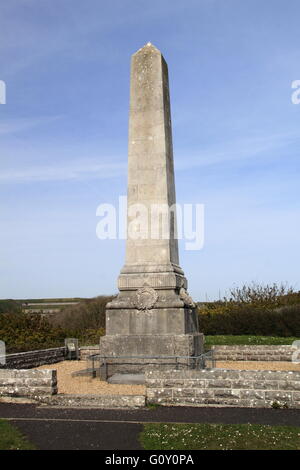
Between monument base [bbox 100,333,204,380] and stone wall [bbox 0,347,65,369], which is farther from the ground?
monument base [bbox 100,333,204,380]

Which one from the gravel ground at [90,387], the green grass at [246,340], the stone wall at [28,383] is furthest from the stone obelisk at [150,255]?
the green grass at [246,340]

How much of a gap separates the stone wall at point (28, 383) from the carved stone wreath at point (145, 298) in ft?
10.3

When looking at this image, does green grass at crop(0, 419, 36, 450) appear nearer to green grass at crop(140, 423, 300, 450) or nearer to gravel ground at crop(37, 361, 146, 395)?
green grass at crop(140, 423, 300, 450)

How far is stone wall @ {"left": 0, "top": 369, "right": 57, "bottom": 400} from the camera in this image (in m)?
9.20

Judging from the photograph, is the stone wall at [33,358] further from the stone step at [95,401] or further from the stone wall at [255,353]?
the stone wall at [255,353]

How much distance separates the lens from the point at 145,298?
1187 centimetres

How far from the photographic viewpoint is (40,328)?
1983 centimetres

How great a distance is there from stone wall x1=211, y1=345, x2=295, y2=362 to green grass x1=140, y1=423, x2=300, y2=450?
10498mm

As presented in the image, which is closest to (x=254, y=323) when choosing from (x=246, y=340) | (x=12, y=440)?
(x=246, y=340)

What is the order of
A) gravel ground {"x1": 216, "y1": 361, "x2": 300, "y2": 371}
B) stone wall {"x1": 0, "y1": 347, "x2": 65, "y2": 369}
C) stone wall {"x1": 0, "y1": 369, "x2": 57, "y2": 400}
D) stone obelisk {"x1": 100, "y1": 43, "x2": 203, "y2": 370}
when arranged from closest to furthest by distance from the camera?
stone wall {"x1": 0, "y1": 369, "x2": 57, "y2": 400} < stone obelisk {"x1": 100, "y1": 43, "x2": 203, "y2": 370} < stone wall {"x1": 0, "y1": 347, "x2": 65, "y2": 369} < gravel ground {"x1": 216, "y1": 361, "x2": 300, "y2": 371}

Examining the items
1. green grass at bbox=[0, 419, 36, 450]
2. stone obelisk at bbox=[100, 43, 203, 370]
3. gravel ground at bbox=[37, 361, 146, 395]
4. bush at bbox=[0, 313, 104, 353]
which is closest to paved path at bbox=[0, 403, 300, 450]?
green grass at bbox=[0, 419, 36, 450]

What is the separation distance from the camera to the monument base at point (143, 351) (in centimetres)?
1123

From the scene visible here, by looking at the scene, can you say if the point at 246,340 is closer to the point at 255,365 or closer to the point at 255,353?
the point at 255,353
